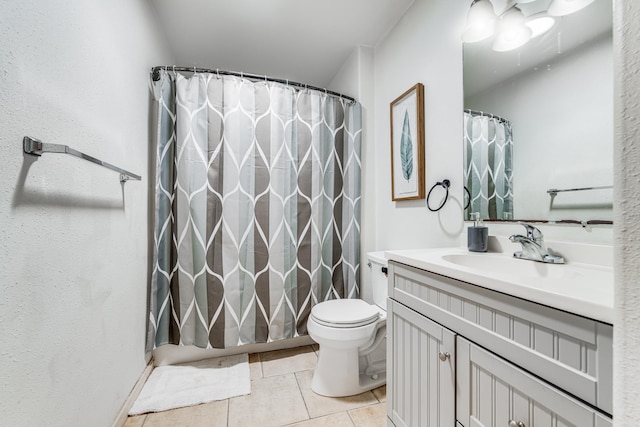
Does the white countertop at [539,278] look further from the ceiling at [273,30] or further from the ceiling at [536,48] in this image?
the ceiling at [273,30]

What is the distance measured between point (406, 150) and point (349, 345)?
1215 millimetres

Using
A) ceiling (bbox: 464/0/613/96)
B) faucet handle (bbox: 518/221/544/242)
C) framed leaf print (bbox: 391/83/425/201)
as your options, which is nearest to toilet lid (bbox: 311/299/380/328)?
framed leaf print (bbox: 391/83/425/201)

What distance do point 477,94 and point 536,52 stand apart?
0.25m

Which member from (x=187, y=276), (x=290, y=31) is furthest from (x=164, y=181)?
(x=290, y=31)

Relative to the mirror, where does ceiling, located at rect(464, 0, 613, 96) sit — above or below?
above

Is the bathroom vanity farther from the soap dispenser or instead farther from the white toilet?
the white toilet

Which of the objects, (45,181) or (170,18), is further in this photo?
(170,18)

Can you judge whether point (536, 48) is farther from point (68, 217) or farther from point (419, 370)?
point (68, 217)

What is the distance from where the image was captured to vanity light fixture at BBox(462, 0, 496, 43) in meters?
1.12

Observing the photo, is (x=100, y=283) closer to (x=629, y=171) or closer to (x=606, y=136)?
(x=629, y=171)

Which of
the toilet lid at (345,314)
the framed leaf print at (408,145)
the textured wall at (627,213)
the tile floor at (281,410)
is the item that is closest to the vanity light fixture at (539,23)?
the framed leaf print at (408,145)

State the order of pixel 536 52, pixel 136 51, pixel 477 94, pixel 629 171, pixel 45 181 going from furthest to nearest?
pixel 136 51
pixel 477 94
pixel 536 52
pixel 45 181
pixel 629 171

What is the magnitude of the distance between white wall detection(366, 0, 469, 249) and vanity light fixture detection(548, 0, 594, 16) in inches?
15.3

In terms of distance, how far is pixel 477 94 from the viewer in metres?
1.25
